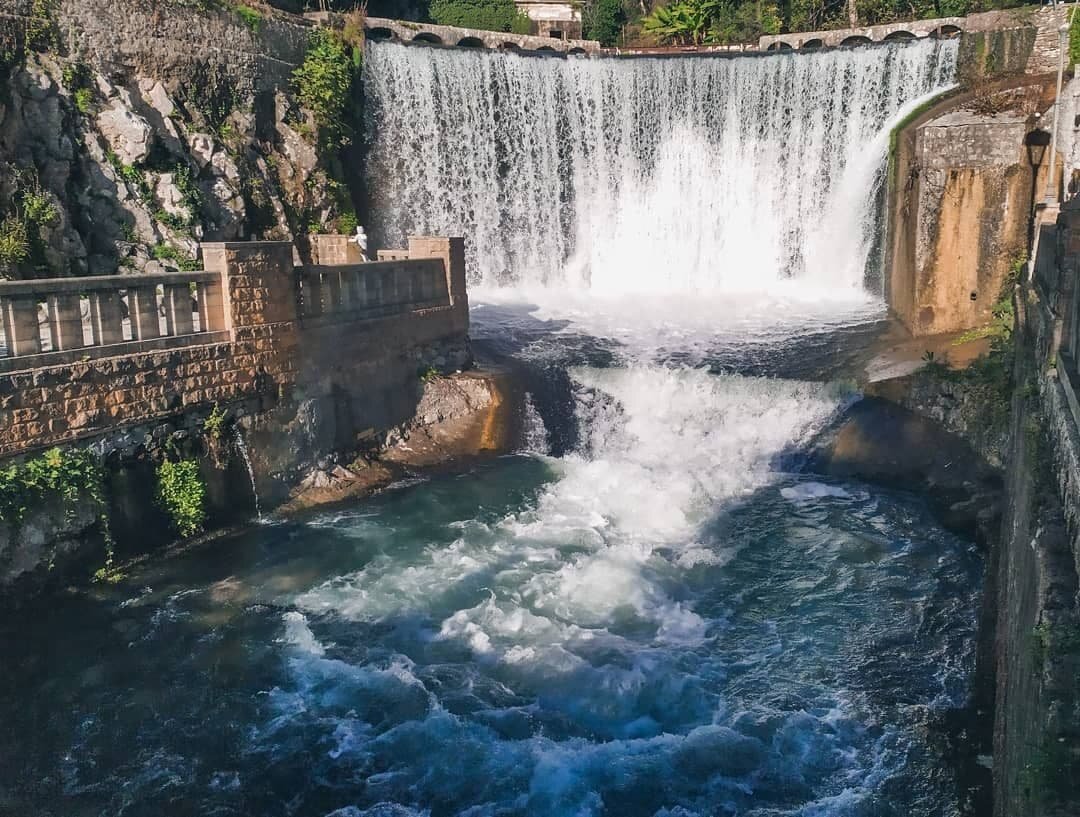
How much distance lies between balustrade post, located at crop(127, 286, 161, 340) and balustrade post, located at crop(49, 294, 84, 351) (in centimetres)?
74

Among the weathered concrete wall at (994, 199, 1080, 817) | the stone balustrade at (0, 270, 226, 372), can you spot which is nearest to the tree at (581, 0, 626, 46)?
the stone balustrade at (0, 270, 226, 372)

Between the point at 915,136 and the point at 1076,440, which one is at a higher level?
the point at 915,136

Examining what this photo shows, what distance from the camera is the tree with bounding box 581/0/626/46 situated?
43094 millimetres

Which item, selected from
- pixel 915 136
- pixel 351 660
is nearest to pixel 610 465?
pixel 351 660

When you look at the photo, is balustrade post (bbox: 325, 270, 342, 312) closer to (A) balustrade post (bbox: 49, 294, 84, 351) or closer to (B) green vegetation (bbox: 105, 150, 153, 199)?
(A) balustrade post (bbox: 49, 294, 84, 351)

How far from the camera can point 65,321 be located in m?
11.1

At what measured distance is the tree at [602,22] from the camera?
4309 centimetres

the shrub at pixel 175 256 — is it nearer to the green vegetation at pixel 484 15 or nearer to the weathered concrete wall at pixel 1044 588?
the weathered concrete wall at pixel 1044 588

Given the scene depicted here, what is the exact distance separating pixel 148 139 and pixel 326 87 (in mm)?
6190

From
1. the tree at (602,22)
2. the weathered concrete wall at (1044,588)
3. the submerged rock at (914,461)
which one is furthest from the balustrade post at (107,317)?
the tree at (602,22)

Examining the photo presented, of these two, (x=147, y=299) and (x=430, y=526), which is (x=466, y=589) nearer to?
(x=430, y=526)

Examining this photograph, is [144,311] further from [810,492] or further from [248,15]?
[248,15]

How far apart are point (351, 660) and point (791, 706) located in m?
4.58

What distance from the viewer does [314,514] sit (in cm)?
1398
